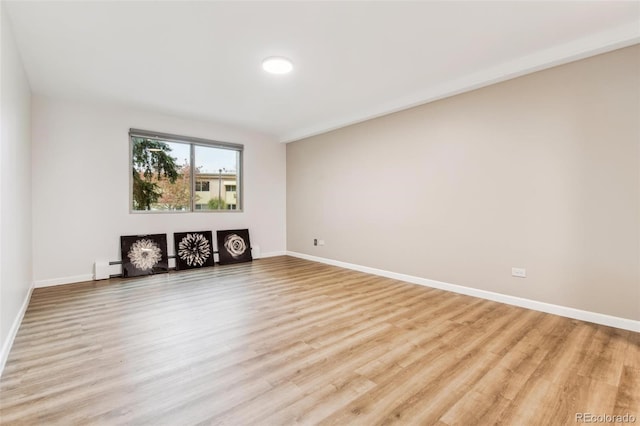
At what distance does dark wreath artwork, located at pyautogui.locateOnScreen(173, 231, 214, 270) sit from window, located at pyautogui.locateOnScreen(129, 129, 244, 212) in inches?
18.7

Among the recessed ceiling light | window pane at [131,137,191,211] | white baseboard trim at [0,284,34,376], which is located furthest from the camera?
window pane at [131,137,191,211]

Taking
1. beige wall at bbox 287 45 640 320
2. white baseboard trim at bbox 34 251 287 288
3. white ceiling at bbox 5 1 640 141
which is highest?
white ceiling at bbox 5 1 640 141

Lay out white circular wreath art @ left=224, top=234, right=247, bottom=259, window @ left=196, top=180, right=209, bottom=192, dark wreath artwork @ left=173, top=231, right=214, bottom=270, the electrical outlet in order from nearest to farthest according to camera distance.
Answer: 1. the electrical outlet
2. dark wreath artwork @ left=173, top=231, right=214, bottom=270
3. window @ left=196, top=180, right=209, bottom=192
4. white circular wreath art @ left=224, top=234, right=247, bottom=259

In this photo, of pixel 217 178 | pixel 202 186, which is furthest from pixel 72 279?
pixel 217 178

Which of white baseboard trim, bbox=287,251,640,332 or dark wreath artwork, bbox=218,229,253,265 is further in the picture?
dark wreath artwork, bbox=218,229,253,265

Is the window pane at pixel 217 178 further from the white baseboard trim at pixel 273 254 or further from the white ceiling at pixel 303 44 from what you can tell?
the white ceiling at pixel 303 44

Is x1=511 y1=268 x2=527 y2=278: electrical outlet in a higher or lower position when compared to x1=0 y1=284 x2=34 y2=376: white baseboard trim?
higher

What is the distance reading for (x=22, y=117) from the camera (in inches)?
122

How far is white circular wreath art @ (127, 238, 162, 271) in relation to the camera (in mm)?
4562

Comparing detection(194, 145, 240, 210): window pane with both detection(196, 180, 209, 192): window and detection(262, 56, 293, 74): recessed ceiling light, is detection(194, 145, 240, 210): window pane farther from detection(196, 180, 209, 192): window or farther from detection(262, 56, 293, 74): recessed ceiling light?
detection(262, 56, 293, 74): recessed ceiling light

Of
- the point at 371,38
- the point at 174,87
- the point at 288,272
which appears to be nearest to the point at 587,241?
the point at 371,38

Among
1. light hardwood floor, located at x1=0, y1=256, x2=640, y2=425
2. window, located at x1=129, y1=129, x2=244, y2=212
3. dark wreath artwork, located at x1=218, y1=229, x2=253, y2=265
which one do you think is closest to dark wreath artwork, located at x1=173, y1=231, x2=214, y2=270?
dark wreath artwork, located at x1=218, y1=229, x2=253, y2=265

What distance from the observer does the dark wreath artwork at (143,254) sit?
14.8 feet

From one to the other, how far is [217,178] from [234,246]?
1.35m
